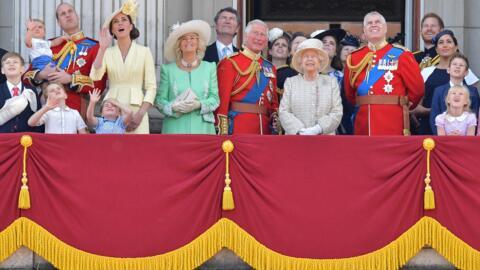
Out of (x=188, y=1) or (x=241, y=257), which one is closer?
(x=241, y=257)

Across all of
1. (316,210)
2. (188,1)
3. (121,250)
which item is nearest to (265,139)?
(316,210)

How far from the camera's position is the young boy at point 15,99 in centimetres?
1261

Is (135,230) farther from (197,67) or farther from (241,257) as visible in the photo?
(197,67)

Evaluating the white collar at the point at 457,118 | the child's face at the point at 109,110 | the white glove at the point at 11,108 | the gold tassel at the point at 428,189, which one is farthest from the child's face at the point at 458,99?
the white glove at the point at 11,108

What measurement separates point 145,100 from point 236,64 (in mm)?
922

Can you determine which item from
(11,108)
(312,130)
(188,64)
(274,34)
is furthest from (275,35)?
(11,108)

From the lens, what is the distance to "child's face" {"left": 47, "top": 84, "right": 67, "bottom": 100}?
12.5 meters

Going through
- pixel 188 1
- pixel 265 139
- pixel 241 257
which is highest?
pixel 188 1

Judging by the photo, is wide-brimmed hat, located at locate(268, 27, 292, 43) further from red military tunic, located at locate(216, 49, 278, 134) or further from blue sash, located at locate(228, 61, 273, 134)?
blue sash, located at locate(228, 61, 273, 134)

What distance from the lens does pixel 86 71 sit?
13.3m

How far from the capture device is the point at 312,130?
12562 mm

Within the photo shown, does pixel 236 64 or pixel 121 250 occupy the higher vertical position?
pixel 236 64

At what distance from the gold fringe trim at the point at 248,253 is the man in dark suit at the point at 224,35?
7.64 feet

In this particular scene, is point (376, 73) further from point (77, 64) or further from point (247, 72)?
point (77, 64)
